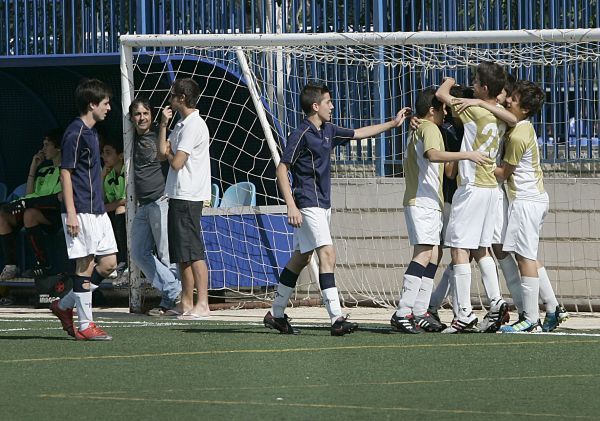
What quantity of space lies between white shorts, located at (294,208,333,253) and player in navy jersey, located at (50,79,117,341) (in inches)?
59.0

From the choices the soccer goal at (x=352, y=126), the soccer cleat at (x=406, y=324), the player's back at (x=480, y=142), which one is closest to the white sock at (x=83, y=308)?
the soccer cleat at (x=406, y=324)

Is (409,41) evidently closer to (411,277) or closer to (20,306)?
(411,277)

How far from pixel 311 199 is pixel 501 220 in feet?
5.34

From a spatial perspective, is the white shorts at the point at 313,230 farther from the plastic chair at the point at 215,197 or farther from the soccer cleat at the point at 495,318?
the plastic chair at the point at 215,197

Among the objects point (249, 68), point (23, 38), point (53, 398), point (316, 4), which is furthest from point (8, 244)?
point (53, 398)

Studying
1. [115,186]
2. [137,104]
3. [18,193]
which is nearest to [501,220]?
[137,104]

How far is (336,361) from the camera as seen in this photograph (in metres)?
9.34

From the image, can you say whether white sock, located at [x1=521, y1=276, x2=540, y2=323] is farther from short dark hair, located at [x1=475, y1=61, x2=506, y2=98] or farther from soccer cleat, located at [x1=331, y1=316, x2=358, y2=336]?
short dark hair, located at [x1=475, y1=61, x2=506, y2=98]

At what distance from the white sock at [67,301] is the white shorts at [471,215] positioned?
3023mm

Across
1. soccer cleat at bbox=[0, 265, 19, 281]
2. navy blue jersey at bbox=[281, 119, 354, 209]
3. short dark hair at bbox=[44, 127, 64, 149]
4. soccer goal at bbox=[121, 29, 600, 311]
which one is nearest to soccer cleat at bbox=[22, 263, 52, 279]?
soccer cleat at bbox=[0, 265, 19, 281]

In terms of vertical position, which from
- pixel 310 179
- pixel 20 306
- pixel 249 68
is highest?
pixel 249 68

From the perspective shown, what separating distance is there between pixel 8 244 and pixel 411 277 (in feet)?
19.8

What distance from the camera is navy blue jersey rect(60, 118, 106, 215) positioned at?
34.9 feet

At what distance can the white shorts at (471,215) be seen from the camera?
430 inches
